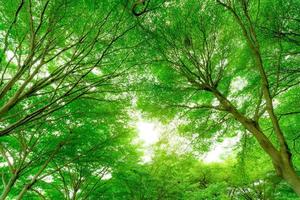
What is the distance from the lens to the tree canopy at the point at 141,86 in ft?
16.1

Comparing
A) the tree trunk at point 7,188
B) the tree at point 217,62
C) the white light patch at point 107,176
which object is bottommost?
the tree trunk at point 7,188

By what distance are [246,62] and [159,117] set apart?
316cm

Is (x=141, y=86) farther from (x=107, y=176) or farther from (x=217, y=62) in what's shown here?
(x=107, y=176)

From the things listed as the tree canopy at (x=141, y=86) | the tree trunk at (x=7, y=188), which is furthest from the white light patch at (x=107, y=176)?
the tree trunk at (x=7, y=188)

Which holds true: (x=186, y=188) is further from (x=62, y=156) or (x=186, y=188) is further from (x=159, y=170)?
(x=62, y=156)

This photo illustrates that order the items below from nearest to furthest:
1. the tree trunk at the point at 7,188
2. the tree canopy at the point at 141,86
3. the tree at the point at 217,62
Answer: the tree canopy at the point at 141,86 → the tree at the point at 217,62 → the tree trunk at the point at 7,188

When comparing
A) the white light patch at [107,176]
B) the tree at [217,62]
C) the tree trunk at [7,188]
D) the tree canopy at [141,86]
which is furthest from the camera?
the white light patch at [107,176]

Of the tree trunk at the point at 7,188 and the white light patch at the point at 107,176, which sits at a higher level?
the white light patch at the point at 107,176

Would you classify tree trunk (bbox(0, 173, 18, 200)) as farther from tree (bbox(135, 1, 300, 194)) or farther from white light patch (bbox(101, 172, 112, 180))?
tree (bbox(135, 1, 300, 194))

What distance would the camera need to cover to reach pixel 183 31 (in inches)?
270

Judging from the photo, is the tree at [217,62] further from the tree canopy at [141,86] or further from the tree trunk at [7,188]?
the tree trunk at [7,188]

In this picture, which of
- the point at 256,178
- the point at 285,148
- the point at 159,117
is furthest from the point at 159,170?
the point at 285,148

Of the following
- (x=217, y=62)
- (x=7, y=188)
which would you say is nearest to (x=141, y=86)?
(x=217, y=62)

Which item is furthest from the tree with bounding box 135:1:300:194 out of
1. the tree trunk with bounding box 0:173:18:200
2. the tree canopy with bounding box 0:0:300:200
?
the tree trunk with bounding box 0:173:18:200
